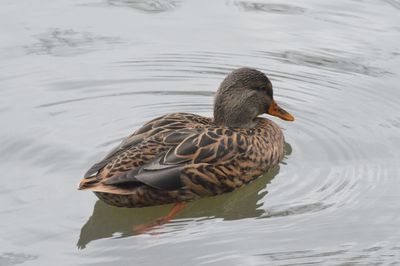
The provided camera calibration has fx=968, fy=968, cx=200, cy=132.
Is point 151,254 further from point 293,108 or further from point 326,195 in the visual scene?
point 293,108

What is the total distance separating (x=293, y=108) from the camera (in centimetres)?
972

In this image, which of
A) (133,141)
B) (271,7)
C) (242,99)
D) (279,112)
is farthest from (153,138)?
(271,7)

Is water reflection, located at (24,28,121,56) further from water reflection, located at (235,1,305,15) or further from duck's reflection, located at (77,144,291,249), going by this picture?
duck's reflection, located at (77,144,291,249)

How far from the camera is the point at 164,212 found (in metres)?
7.74

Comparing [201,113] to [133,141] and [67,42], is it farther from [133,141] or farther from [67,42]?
[67,42]

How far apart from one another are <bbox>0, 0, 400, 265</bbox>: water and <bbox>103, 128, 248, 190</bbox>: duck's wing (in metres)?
0.30

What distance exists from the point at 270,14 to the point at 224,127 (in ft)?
12.6

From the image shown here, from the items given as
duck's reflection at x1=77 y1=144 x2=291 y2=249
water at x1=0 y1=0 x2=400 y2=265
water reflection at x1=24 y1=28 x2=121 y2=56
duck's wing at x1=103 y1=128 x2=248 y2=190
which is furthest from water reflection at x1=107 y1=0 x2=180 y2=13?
duck's reflection at x1=77 y1=144 x2=291 y2=249

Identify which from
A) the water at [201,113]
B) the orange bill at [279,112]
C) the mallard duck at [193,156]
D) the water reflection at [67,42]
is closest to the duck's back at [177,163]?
the mallard duck at [193,156]

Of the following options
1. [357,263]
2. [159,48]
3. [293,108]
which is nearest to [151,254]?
[357,263]

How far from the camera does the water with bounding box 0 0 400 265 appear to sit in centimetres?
719

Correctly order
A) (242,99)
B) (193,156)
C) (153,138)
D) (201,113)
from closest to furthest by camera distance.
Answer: (193,156), (153,138), (242,99), (201,113)

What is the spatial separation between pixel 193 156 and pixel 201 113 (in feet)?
6.21

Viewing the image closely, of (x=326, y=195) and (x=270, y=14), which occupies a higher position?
(x=270, y=14)
